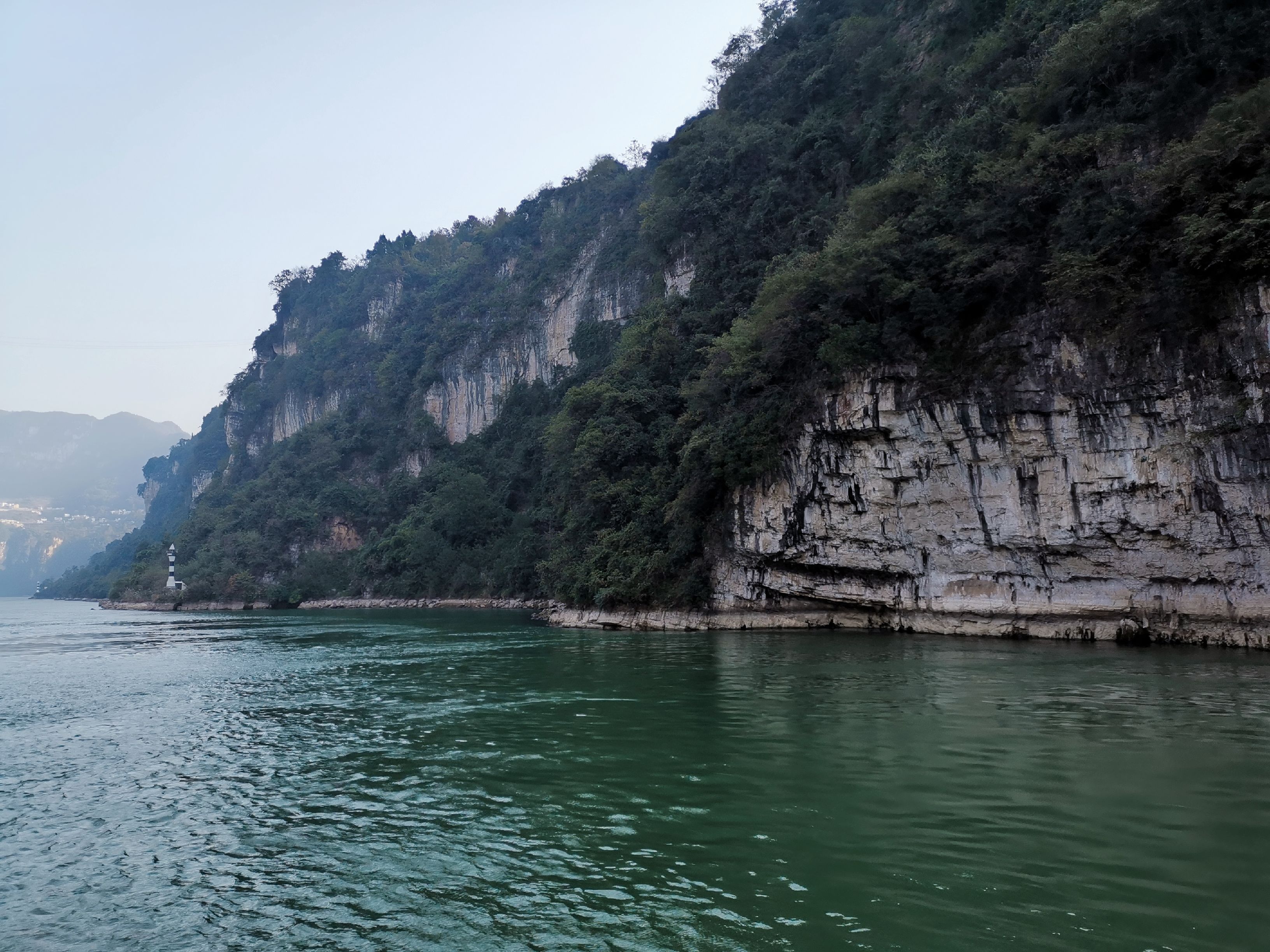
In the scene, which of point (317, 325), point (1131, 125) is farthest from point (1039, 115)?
point (317, 325)

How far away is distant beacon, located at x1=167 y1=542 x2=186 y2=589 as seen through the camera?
7494 cm

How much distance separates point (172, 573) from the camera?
76188 mm

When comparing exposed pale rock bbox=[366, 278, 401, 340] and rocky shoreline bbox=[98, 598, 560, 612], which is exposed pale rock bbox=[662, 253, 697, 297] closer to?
rocky shoreline bbox=[98, 598, 560, 612]

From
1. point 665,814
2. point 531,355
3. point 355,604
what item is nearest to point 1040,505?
point 665,814

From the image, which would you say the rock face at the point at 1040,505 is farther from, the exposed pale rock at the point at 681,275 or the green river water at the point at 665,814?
the exposed pale rock at the point at 681,275

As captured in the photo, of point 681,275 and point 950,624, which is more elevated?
point 681,275

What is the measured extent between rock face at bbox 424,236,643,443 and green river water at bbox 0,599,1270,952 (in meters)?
50.5

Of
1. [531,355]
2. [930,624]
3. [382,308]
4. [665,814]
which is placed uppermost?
[382,308]

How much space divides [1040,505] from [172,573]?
3042 inches

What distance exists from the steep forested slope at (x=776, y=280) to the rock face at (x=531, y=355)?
32 centimetres

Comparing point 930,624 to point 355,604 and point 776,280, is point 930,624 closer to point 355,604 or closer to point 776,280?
point 776,280

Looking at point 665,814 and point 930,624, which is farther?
point 930,624

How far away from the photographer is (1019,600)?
933 inches

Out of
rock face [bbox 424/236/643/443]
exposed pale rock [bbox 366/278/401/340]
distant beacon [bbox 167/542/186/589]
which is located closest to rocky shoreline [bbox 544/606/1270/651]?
rock face [bbox 424/236/643/443]
